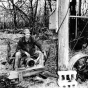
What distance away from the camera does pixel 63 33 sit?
4.85 m

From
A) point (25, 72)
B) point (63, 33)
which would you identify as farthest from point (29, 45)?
point (63, 33)

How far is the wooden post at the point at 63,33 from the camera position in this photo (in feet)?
15.7

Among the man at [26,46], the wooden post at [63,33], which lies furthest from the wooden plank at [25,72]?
the wooden post at [63,33]

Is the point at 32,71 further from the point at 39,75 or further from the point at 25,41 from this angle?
the point at 25,41

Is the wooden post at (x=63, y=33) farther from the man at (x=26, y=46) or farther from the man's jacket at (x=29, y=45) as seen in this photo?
the man's jacket at (x=29, y=45)

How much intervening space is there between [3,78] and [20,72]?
19.5 inches

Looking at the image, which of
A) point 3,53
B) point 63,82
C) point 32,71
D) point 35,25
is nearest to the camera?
point 63,82

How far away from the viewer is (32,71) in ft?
16.3

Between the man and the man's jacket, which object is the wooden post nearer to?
the man

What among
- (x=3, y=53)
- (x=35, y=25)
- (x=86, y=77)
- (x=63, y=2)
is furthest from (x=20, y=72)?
(x=35, y=25)

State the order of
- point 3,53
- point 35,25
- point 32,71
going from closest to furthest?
point 32,71 < point 3,53 < point 35,25

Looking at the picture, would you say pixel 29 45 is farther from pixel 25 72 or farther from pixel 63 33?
pixel 63 33

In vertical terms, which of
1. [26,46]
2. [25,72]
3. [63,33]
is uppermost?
[63,33]

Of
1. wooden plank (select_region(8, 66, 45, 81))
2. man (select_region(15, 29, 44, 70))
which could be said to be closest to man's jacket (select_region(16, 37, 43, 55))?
man (select_region(15, 29, 44, 70))
